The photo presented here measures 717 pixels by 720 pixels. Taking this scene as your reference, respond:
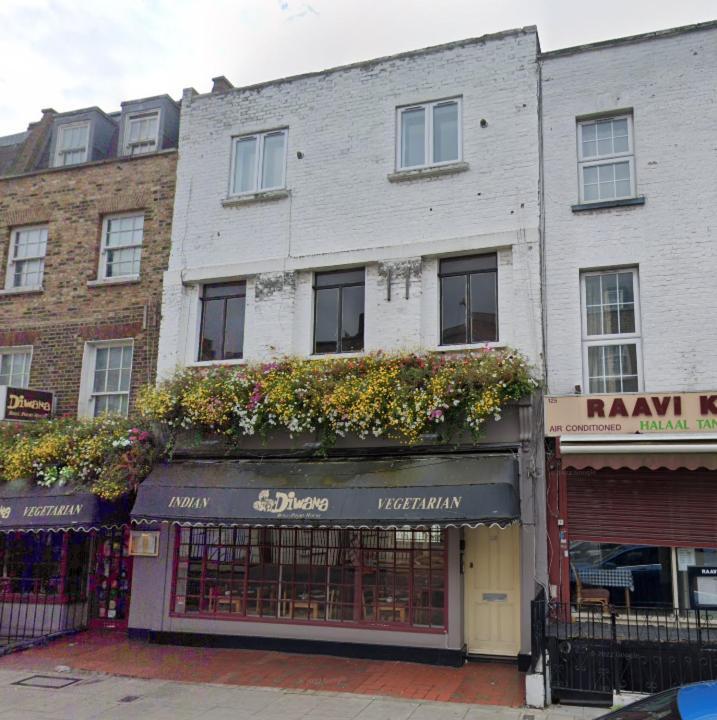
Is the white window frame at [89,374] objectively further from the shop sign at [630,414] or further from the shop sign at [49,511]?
the shop sign at [630,414]

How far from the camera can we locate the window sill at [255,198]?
44.1 ft

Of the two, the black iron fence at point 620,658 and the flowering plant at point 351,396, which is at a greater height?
the flowering plant at point 351,396

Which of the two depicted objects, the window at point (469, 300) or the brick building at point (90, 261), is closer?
the window at point (469, 300)

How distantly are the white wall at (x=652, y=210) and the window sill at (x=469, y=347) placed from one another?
832mm

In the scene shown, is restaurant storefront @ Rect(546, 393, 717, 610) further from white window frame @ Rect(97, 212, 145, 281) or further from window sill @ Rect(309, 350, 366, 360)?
white window frame @ Rect(97, 212, 145, 281)

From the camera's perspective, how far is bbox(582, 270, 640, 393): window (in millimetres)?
11055

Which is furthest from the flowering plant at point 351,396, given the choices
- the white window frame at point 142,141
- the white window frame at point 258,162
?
the white window frame at point 142,141

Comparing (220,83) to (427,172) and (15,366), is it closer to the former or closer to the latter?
(427,172)

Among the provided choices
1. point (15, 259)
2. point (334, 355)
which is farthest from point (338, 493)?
point (15, 259)

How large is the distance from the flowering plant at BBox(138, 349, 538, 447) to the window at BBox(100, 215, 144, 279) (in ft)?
10.7

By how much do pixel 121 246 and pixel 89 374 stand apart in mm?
2657

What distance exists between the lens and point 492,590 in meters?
11.0

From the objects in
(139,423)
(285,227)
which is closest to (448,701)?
(139,423)

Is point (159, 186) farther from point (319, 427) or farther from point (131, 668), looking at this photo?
point (131, 668)
